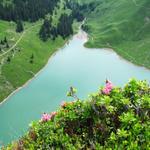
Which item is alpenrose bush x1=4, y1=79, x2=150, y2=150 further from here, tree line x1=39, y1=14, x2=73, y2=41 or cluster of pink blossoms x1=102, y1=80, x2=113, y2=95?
tree line x1=39, y1=14, x2=73, y2=41

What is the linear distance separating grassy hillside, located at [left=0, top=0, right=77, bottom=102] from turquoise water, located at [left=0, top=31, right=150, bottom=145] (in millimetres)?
3216

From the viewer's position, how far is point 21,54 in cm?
15512

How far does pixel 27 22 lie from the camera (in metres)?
193

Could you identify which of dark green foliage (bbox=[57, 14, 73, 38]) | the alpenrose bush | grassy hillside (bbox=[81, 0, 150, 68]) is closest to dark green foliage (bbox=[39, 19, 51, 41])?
dark green foliage (bbox=[57, 14, 73, 38])

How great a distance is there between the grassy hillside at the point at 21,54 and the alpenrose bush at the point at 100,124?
107335 millimetres

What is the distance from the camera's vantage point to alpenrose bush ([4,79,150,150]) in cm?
1316

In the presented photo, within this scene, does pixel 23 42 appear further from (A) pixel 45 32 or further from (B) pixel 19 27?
(A) pixel 45 32

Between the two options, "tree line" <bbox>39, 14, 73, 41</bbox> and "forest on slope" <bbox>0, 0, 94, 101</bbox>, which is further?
"tree line" <bbox>39, 14, 73, 41</bbox>

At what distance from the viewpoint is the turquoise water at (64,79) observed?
105438mm

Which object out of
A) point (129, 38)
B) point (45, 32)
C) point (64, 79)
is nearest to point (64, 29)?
point (45, 32)

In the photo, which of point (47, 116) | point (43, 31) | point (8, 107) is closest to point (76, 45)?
point (43, 31)

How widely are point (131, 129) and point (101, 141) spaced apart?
1.20m

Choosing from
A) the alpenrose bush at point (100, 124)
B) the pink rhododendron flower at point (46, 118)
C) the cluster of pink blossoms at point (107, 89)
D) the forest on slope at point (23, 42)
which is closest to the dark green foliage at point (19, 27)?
the forest on slope at point (23, 42)

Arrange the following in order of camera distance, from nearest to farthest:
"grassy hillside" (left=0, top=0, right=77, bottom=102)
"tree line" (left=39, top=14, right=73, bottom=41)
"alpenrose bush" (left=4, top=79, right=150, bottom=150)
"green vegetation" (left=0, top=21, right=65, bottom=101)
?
"alpenrose bush" (left=4, top=79, right=150, bottom=150) → "green vegetation" (left=0, top=21, right=65, bottom=101) → "grassy hillside" (left=0, top=0, right=77, bottom=102) → "tree line" (left=39, top=14, right=73, bottom=41)
